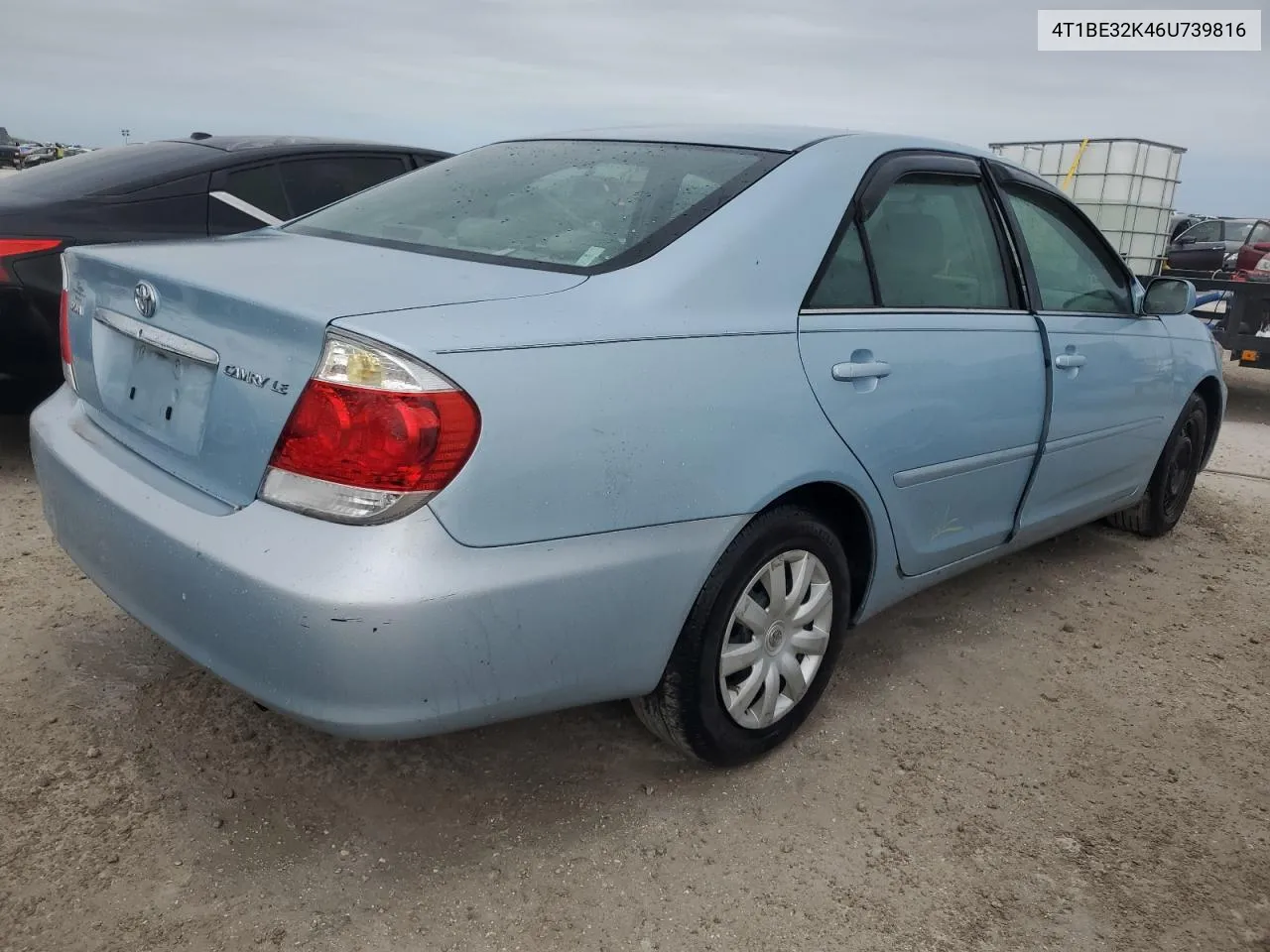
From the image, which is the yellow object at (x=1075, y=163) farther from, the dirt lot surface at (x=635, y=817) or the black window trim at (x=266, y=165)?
the dirt lot surface at (x=635, y=817)

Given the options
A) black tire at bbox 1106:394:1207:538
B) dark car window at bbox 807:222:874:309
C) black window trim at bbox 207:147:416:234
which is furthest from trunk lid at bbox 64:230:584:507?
black tire at bbox 1106:394:1207:538

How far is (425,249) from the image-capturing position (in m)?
2.37

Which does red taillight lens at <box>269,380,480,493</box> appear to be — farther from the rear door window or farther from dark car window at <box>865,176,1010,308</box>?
the rear door window

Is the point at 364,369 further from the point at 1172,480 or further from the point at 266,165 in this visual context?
the point at 1172,480

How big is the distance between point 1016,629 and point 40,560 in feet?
11.0

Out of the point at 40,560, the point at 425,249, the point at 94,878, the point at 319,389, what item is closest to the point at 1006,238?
the point at 425,249

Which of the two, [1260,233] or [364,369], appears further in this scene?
[1260,233]

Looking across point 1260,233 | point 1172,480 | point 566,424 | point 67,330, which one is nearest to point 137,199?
point 67,330

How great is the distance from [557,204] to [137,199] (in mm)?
2789

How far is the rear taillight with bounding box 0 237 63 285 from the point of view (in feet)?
13.6

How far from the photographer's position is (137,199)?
4492 mm

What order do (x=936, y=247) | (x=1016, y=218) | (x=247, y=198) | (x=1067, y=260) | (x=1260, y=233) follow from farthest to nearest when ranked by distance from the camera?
(x=1260, y=233), (x=247, y=198), (x=1067, y=260), (x=1016, y=218), (x=936, y=247)

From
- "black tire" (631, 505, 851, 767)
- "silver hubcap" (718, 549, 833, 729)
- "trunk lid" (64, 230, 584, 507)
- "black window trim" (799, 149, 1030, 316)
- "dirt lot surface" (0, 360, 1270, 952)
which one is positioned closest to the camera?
"trunk lid" (64, 230, 584, 507)

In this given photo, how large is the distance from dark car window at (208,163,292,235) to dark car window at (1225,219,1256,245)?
1357 centimetres
